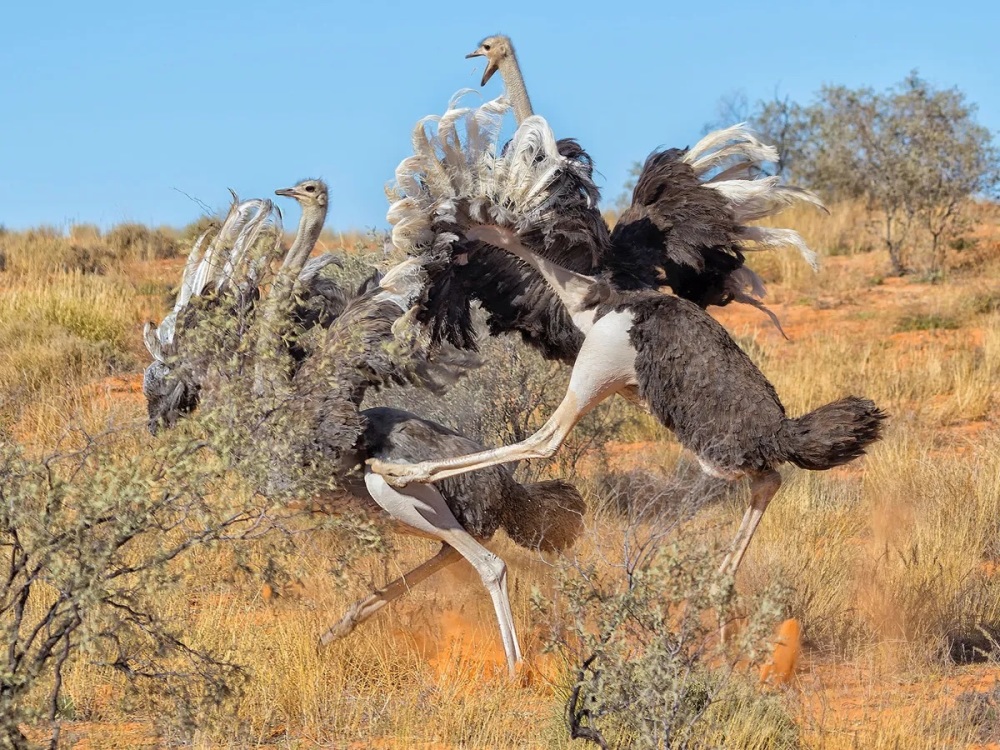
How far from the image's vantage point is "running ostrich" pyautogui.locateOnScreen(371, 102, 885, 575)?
16.8 ft

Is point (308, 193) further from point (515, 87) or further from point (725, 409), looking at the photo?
point (725, 409)

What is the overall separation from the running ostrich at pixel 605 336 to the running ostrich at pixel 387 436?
0.16 meters

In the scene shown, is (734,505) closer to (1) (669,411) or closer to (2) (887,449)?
(2) (887,449)

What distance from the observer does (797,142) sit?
20156mm

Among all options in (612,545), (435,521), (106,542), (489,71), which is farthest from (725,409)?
(489,71)

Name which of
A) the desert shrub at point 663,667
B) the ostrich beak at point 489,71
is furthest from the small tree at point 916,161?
the desert shrub at point 663,667

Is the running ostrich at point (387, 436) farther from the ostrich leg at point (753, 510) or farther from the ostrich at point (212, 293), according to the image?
the ostrich leg at point (753, 510)

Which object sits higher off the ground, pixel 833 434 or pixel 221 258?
pixel 221 258

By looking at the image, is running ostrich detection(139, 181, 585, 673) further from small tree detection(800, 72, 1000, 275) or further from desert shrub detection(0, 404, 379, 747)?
small tree detection(800, 72, 1000, 275)

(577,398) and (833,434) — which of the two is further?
(577,398)

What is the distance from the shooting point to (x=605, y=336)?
213 inches

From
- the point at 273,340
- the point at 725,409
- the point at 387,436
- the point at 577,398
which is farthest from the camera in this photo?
the point at 387,436

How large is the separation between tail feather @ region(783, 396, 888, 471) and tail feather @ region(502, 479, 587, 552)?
122 cm

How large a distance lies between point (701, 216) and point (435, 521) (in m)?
1.64
